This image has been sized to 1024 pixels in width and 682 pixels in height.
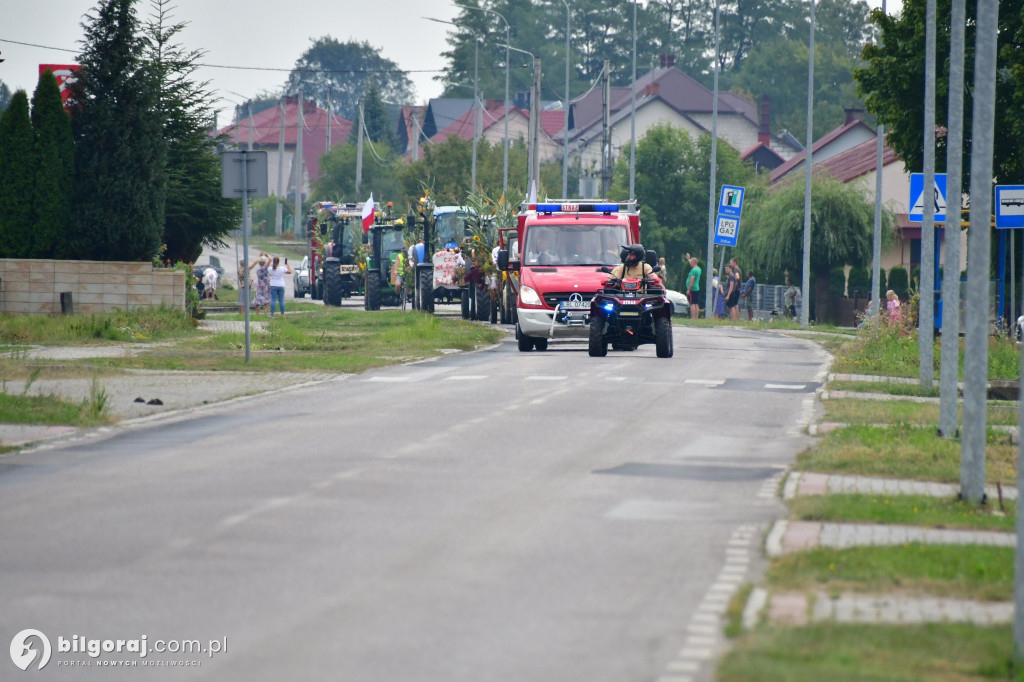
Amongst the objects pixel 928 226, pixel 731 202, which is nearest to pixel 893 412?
pixel 928 226

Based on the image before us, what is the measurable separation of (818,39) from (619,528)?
11891cm

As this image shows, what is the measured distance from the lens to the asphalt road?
22.0 feet

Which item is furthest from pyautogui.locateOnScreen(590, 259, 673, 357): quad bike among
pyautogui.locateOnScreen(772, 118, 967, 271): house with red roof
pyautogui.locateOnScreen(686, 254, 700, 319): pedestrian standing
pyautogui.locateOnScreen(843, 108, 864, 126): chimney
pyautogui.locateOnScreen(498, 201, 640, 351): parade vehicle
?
pyautogui.locateOnScreen(843, 108, 864, 126): chimney

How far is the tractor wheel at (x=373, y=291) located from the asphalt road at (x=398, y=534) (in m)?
Result: 28.9

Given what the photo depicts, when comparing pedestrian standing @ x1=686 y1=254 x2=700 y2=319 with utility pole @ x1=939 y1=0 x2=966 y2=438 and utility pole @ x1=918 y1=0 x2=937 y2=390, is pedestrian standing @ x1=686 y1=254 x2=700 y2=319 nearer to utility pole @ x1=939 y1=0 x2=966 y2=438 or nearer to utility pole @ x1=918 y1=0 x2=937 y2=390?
utility pole @ x1=918 y1=0 x2=937 y2=390

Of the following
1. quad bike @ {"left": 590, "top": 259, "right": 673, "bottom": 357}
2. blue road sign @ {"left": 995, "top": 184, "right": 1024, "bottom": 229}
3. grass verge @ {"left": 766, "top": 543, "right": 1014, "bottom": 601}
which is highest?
blue road sign @ {"left": 995, "top": 184, "right": 1024, "bottom": 229}

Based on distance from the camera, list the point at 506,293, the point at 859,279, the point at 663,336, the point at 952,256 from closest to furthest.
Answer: the point at 952,256
the point at 663,336
the point at 506,293
the point at 859,279

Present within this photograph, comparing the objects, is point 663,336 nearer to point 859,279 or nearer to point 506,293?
point 506,293

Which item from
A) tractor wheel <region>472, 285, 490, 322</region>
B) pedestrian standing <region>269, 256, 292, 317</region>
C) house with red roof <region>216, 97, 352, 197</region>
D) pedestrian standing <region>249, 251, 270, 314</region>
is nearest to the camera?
tractor wheel <region>472, 285, 490, 322</region>

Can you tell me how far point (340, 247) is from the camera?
174 ft

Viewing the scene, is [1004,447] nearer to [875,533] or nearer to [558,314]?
[875,533]

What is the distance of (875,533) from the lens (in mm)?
9492

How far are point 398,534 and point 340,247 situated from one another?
44.4 m

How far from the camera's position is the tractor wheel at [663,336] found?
969 inches
